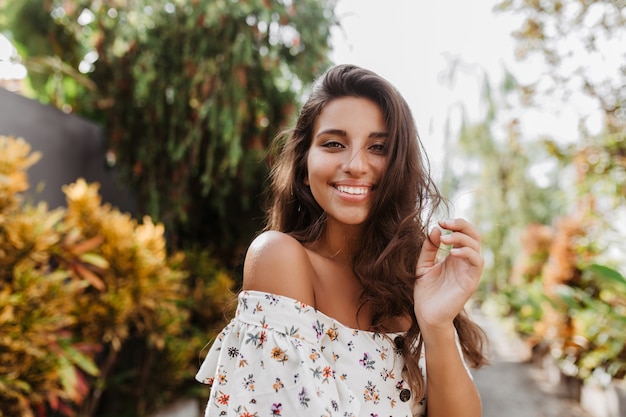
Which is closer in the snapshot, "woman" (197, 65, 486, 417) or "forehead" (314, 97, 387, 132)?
"woman" (197, 65, 486, 417)

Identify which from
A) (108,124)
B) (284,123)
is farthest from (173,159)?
(284,123)

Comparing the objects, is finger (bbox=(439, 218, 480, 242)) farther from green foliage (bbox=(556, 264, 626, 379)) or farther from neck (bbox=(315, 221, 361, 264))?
green foliage (bbox=(556, 264, 626, 379))

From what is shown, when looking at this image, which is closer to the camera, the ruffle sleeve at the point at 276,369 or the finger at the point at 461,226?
the ruffle sleeve at the point at 276,369

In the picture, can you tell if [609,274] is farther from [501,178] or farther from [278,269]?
[501,178]

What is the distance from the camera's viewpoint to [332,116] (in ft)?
4.43

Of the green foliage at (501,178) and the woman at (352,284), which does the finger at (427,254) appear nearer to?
the woman at (352,284)

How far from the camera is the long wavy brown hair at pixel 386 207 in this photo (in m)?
1.34

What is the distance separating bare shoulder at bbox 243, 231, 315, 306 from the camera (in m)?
1.18

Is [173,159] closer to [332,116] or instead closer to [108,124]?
[108,124]

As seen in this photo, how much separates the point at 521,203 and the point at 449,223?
8224mm

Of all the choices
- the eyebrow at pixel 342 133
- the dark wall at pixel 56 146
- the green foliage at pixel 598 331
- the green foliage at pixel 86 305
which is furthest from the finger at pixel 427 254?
the green foliage at pixel 598 331

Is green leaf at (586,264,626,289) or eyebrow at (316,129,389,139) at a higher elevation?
eyebrow at (316,129,389,139)

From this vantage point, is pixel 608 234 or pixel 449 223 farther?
pixel 608 234

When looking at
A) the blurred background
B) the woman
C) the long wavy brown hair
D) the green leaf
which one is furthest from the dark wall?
the green leaf
